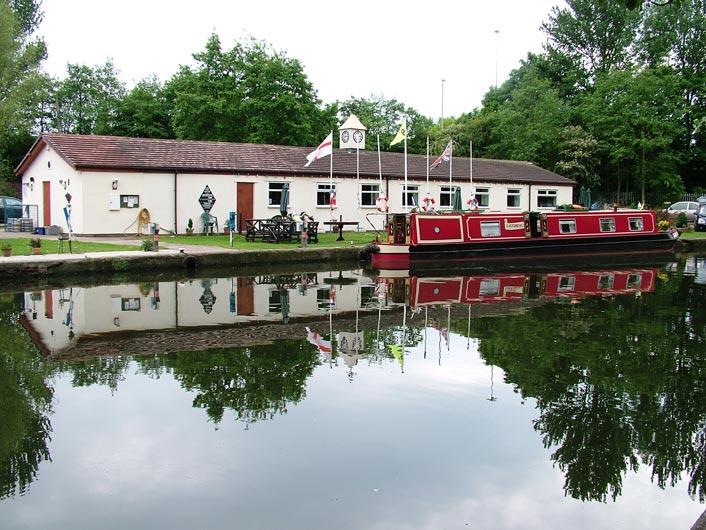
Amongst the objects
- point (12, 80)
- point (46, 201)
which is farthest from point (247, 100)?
point (46, 201)

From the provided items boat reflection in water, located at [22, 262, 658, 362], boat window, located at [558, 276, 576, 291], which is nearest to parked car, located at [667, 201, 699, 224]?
boat reflection in water, located at [22, 262, 658, 362]

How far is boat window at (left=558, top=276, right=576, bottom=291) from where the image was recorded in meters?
14.8

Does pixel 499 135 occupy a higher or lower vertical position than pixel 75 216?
higher

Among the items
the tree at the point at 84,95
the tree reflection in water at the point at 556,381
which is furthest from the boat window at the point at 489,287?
the tree at the point at 84,95

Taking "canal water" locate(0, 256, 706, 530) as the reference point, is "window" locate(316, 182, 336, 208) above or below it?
above

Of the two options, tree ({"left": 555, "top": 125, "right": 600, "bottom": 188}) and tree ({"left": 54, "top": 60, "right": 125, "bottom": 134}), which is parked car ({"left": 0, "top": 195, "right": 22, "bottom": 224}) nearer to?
tree ({"left": 54, "top": 60, "right": 125, "bottom": 134})

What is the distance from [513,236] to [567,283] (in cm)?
686

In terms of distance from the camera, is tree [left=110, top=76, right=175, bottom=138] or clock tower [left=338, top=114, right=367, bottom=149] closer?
clock tower [left=338, top=114, right=367, bottom=149]

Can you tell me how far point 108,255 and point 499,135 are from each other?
107 feet

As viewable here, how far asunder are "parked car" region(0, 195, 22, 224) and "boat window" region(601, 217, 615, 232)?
24169mm

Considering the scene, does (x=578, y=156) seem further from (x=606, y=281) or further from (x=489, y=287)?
(x=489, y=287)

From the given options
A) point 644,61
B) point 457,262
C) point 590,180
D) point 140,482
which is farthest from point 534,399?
point 644,61

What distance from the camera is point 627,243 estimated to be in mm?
24547

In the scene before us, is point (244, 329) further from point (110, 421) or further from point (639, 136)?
point (639, 136)
